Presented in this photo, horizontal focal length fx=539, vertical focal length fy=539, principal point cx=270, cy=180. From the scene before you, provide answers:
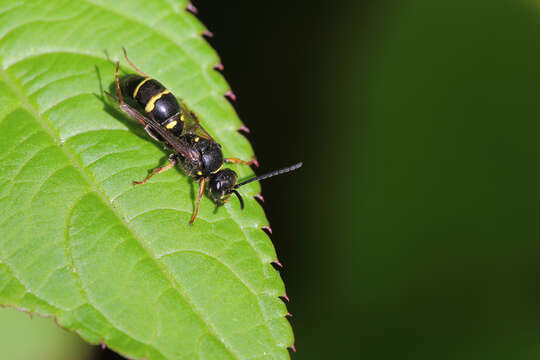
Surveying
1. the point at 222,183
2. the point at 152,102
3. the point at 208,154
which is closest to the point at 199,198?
the point at 222,183

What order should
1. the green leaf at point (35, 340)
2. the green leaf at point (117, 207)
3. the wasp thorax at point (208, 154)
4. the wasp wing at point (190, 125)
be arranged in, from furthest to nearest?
the green leaf at point (35, 340) < the wasp wing at point (190, 125) < the wasp thorax at point (208, 154) < the green leaf at point (117, 207)

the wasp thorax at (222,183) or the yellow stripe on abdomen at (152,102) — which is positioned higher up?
the yellow stripe on abdomen at (152,102)

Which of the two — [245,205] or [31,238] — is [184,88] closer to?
[245,205]

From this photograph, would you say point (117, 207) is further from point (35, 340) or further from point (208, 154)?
point (35, 340)

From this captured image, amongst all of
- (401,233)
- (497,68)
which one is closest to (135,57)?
(401,233)

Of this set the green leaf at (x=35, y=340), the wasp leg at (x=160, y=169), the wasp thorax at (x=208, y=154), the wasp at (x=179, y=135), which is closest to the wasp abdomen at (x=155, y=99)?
the wasp at (x=179, y=135)

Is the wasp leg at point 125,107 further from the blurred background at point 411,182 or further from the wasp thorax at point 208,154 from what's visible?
the blurred background at point 411,182

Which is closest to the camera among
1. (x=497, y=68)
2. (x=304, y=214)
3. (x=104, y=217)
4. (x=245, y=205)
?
(x=104, y=217)
